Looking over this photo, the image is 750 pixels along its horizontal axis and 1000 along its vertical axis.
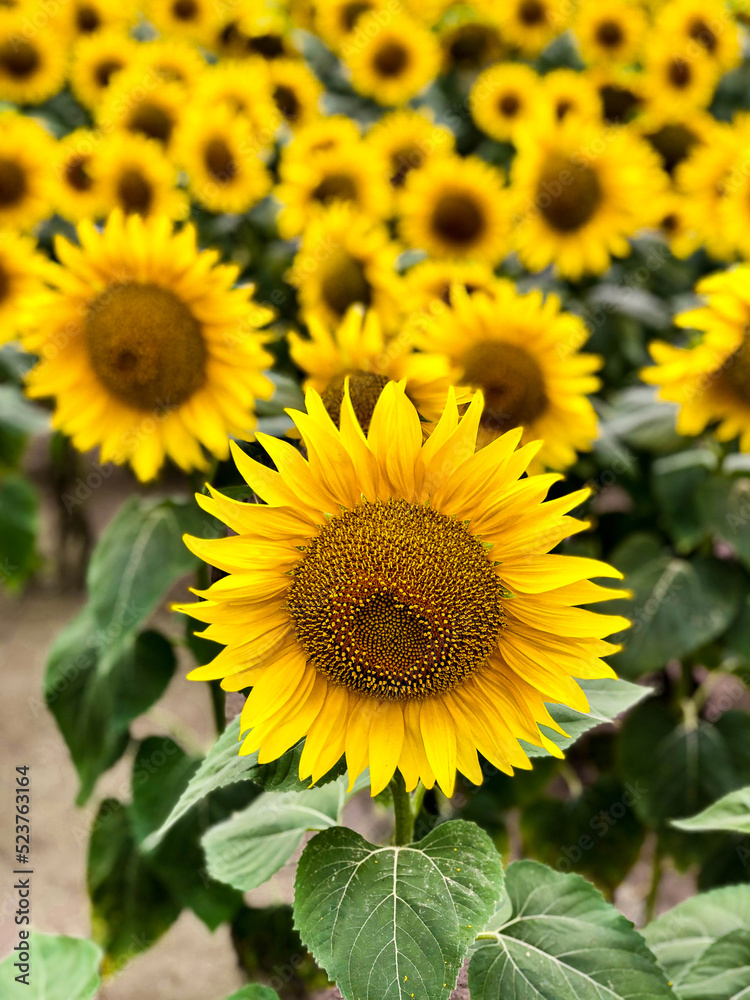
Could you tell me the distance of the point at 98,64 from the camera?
2350mm

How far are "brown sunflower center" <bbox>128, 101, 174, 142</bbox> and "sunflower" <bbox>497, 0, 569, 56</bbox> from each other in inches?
44.6

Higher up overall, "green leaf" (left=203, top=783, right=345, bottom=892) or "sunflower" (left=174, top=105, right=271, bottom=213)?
"sunflower" (left=174, top=105, right=271, bottom=213)

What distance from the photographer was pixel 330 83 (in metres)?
2.76

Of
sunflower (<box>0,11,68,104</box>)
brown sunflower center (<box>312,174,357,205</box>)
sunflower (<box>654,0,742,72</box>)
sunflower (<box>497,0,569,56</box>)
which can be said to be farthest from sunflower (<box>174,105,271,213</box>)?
sunflower (<box>654,0,742,72</box>)

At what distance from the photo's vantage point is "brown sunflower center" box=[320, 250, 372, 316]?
1.63 meters

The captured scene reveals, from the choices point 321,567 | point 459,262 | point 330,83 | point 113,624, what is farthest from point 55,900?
point 330,83

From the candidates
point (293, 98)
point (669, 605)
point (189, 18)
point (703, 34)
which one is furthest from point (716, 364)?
point (189, 18)

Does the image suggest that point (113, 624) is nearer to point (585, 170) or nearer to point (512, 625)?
point (512, 625)

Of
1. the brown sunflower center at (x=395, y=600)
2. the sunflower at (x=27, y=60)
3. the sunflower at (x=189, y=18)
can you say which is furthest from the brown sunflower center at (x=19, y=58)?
the brown sunflower center at (x=395, y=600)

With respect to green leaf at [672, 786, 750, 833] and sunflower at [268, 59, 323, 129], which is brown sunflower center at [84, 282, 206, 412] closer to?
green leaf at [672, 786, 750, 833]

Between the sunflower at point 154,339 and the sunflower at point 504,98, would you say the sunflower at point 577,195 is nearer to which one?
the sunflower at point 504,98

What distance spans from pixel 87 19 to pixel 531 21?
3.99 ft

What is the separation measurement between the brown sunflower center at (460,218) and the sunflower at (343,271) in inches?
15.0

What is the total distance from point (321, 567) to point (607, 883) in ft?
4.27
